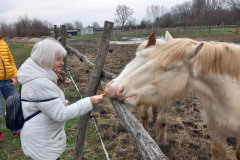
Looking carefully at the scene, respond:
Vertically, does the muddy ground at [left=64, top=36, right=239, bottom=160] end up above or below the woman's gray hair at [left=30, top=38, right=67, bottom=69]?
below

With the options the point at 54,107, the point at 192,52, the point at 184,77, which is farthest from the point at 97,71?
the point at 192,52

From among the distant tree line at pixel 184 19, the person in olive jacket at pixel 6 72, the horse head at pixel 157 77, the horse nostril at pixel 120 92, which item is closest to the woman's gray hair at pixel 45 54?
the horse head at pixel 157 77

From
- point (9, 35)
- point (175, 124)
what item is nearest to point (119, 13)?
point (9, 35)

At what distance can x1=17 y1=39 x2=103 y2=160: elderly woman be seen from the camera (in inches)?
72.7

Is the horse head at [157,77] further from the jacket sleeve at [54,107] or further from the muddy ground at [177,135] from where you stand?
the muddy ground at [177,135]

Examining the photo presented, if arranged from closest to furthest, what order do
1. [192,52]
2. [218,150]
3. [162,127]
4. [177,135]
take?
[192,52], [218,150], [162,127], [177,135]

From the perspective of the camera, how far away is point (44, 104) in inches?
72.2

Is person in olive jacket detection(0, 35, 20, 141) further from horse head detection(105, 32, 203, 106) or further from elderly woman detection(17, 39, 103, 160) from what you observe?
horse head detection(105, 32, 203, 106)

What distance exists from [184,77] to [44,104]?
4.84ft

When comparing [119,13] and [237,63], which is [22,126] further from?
[119,13]

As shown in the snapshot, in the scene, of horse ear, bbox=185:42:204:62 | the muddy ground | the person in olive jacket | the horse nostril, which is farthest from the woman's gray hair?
the person in olive jacket

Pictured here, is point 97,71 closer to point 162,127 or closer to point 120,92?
point 120,92

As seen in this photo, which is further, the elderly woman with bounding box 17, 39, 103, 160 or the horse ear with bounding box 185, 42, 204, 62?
the elderly woman with bounding box 17, 39, 103, 160

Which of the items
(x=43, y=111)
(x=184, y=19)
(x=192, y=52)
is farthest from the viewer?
(x=184, y=19)
